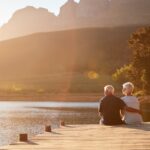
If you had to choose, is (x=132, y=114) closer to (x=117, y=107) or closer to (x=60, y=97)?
(x=117, y=107)

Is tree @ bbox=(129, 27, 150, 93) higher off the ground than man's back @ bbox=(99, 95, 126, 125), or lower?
higher

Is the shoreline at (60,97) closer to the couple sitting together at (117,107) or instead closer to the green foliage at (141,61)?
the green foliage at (141,61)

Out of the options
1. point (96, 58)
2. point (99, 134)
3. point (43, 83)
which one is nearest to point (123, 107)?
point (99, 134)

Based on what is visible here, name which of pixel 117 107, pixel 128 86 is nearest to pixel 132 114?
pixel 117 107

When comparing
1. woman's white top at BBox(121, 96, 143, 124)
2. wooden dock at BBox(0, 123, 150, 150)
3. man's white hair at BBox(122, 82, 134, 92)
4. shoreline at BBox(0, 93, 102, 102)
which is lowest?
wooden dock at BBox(0, 123, 150, 150)

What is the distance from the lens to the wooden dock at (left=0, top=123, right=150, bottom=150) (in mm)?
11297

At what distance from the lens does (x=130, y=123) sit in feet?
56.5

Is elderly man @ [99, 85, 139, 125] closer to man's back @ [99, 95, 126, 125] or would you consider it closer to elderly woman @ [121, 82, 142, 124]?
man's back @ [99, 95, 126, 125]

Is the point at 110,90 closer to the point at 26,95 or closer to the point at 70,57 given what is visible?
the point at 26,95

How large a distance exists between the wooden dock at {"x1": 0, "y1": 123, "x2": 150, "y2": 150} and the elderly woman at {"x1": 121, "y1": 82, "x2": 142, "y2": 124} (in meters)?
1.44

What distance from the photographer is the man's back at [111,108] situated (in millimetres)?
16594

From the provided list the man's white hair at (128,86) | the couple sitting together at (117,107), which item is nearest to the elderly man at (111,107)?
the couple sitting together at (117,107)

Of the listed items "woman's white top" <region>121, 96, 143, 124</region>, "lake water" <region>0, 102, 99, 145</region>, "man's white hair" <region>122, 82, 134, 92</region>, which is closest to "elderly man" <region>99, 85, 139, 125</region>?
"woman's white top" <region>121, 96, 143, 124</region>

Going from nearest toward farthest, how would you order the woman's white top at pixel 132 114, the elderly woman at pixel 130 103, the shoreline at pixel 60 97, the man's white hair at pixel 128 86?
the man's white hair at pixel 128 86, the elderly woman at pixel 130 103, the woman's white top at pixel 132 114, the shoreline at pixel 60 97
